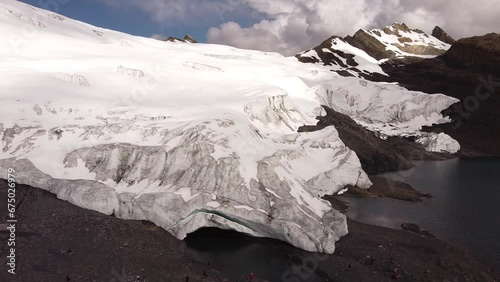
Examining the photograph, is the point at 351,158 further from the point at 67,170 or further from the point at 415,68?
the point at 415,68

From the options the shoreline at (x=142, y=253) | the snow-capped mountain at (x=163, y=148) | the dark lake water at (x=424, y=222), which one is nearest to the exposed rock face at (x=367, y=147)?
the dark lake water at (x=424, y=222)

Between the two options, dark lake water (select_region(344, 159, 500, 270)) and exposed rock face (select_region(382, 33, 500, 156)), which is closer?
dark lake water (select_region(344, 159, 500, 270))

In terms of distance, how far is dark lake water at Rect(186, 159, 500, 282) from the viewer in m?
34.9

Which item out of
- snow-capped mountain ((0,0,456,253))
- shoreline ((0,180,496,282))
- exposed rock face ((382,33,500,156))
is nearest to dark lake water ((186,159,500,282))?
shoreline ((0,180,496,282))

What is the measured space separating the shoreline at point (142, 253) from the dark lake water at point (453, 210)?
4.85 m

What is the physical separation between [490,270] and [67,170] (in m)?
45.7

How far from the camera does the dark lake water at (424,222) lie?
1375 inches

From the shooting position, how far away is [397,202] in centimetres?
5709

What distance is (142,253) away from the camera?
3356 centimetres

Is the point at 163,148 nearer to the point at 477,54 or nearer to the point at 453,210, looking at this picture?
the point at 453,210

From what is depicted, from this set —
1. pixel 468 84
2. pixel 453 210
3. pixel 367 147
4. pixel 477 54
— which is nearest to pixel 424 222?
pixel 453 210

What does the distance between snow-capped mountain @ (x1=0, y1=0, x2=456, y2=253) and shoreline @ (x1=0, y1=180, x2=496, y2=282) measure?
176 centimetres

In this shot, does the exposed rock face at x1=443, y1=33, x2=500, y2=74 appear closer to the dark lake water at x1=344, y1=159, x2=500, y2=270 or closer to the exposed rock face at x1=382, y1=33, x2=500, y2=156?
the exposed rock face at x1=382, y1=33, x2=500, y2=156

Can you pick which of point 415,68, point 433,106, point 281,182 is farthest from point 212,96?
point 415,68
